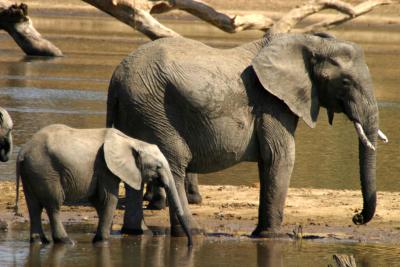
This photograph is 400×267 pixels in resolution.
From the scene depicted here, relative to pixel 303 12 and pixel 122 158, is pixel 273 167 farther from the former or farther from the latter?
pixel 303 12

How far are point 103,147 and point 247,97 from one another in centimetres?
171

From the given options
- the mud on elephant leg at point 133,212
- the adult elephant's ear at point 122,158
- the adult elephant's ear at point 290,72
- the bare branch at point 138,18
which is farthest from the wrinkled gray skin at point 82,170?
the bare branch at point 138,18

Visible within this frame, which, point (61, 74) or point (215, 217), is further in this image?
point (61, 74)

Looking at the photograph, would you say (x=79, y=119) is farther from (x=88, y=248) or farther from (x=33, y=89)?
(x=88, y=248)

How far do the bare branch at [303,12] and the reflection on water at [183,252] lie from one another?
643cm

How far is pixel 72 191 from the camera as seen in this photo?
36.9ft

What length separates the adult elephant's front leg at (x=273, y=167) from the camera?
40.6ft

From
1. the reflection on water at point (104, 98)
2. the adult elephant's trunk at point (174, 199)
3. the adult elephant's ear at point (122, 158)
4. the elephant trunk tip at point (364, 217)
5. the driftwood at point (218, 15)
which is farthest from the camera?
the driftwood at point (218, 15)

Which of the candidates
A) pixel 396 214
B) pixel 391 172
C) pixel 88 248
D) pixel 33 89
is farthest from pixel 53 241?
pixel 33 89

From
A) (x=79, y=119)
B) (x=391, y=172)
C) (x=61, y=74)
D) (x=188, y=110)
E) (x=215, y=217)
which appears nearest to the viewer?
(x=188, y=110)

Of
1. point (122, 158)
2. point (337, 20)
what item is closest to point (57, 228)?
point (122, 158)

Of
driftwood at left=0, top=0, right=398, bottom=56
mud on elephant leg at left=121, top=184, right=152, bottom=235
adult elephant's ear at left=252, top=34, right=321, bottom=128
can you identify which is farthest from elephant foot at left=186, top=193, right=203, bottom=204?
driftwood at left=0, top=0, right=398, bottom=56

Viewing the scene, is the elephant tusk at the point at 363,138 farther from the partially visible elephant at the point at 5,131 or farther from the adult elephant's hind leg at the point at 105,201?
the partially visible elephant at the point at 5,131

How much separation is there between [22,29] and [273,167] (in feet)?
62.3
